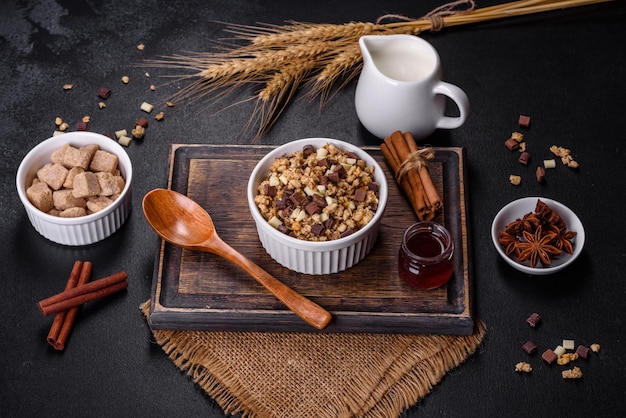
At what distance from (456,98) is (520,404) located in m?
0.91

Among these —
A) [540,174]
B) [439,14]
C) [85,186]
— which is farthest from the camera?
[439,14]

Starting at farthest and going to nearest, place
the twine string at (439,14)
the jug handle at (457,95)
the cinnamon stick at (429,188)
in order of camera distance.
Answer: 1. the twine string at (439,14)
2. the jug handle at (457,95)
3. the cinnamon stick at (429,188)

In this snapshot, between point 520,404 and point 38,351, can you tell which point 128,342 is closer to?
point 38,351

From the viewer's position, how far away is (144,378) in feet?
7.95

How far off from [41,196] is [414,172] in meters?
1.08

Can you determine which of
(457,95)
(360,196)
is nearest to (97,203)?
(360,196)

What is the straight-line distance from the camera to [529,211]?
268 cm

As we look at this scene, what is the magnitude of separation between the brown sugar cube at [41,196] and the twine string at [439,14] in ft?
4.15

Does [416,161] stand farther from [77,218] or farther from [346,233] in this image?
[77,218]

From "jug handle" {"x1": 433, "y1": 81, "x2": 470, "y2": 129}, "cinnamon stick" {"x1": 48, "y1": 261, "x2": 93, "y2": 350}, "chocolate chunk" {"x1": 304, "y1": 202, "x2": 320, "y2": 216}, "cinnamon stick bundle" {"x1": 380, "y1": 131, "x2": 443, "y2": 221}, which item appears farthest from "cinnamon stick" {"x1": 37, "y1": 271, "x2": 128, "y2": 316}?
"jug handle" {"x1": 433, "y1": 81, "x2": 470, "y2": 129}

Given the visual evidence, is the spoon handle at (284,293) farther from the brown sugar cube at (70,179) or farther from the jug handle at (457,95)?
the jug handle at (457,95)

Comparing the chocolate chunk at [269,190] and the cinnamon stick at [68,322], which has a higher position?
the chocolate chunk at [269,190]

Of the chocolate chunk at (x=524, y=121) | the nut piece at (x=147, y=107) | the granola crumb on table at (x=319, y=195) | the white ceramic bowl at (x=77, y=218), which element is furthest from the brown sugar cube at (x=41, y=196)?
the chocolate chunk at (x=524, y=121)

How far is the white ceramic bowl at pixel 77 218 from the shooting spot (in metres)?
2.54
